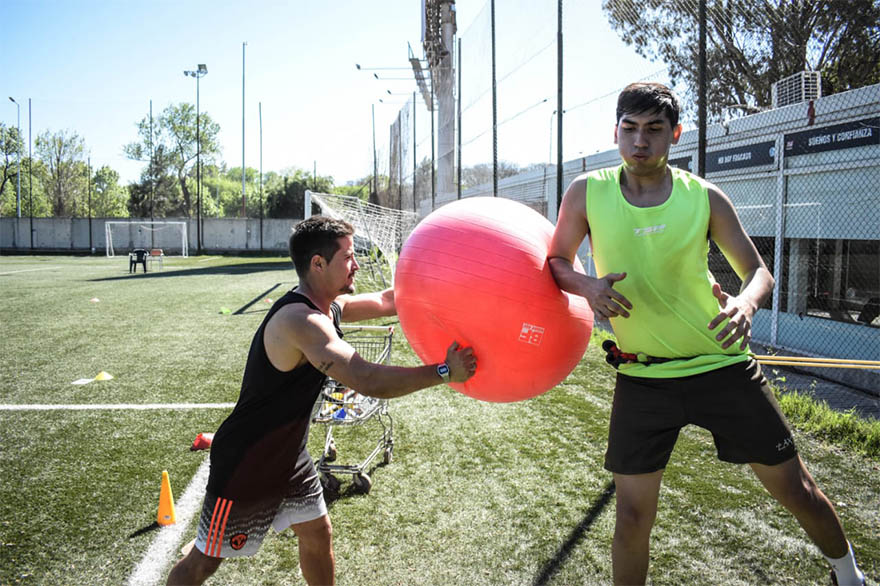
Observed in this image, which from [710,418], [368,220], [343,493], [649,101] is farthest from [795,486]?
[368,220]

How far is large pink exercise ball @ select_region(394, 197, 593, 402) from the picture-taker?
7.81ft

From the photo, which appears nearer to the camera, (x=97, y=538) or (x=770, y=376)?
(x=97, y=538)

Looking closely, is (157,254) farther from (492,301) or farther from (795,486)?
(795,486)

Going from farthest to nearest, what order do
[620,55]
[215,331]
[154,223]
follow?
[154,223]
[215,331]
[620,55]

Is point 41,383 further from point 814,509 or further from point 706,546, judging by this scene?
point 814,509

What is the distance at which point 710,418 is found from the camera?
2336 mm

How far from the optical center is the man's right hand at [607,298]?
6.91 feet

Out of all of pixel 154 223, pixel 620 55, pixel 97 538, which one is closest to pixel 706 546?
pixel 97 538

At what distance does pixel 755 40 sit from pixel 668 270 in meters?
6.05

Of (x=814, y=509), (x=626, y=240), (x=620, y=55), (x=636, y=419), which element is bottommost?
(x=814, y=509)

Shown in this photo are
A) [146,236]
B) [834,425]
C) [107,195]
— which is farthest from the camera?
[107,195]

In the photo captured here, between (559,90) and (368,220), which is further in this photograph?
(368,220)

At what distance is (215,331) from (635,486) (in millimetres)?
9206

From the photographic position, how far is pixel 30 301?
1445 cm
